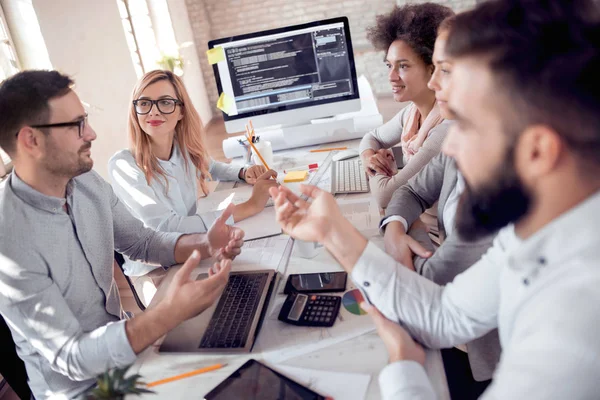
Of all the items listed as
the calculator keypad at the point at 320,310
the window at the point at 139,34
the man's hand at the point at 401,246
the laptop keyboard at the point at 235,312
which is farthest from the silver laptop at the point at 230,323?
the window at the point at 139,34

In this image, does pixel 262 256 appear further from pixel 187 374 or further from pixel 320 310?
pixel 187 374

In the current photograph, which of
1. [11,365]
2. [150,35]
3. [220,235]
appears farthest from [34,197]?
[150,35]

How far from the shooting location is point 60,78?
4.29 ft

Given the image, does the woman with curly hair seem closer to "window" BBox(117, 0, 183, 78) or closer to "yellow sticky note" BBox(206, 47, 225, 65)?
"yellow sticky note" BBox(206, 47, 225, 65)

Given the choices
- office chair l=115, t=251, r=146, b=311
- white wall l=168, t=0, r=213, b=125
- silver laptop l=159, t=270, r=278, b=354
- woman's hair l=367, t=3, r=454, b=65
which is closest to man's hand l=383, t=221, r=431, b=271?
silver laptop l=159, t=270, r=278, b=354

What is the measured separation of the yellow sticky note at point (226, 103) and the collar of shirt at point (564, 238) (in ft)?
6.38

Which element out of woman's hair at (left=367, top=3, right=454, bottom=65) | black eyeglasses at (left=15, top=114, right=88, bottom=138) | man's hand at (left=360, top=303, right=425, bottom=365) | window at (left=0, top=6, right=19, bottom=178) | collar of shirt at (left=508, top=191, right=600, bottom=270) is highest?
window at (left=0, top=6, right=19, bottom=178)

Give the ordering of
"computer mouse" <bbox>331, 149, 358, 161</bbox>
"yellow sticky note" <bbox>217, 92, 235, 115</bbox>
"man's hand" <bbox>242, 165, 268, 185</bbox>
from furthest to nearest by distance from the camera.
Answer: "yellow sticky note" <bbox>217, 92, 235, 115</bbox>, "computer mouse" <bbox>331, 149, 358, 161</bbox>, "man's hand" <bbox>242, 165, 268, 185</bbox>

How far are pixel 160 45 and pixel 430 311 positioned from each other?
573cm

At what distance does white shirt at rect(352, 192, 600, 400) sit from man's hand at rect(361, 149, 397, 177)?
40.3 inches

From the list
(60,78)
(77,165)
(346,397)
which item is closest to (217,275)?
(346,397)

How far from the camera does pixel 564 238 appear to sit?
0.63m

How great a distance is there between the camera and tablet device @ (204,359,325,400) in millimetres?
881

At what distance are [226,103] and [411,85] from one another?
98cm
